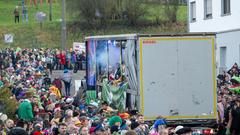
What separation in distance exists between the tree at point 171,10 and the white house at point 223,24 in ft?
64.3

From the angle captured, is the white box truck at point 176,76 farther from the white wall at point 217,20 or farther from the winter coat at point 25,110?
the white wall at point 217,20

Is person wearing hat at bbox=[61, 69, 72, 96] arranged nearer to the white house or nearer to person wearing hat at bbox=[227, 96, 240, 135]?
the white house

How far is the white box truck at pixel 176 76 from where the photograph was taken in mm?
20531

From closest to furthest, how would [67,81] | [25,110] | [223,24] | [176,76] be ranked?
[25,110]
[176,76]
[67,81]
[223,24]

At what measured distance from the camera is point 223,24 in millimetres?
39875

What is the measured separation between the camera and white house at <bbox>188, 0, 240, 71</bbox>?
123 ft

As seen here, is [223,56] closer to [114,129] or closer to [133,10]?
[114,129]

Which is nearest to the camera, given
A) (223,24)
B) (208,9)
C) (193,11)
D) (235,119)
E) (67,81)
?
(235,119)

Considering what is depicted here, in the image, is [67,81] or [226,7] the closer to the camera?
[67,81]

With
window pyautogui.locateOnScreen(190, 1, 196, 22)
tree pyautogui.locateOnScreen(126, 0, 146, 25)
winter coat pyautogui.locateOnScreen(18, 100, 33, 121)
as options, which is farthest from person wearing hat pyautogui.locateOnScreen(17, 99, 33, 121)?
tree pyautogui.locateOnScreen(126, 0, 146, 25)

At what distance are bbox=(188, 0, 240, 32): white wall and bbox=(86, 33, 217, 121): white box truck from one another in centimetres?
1719

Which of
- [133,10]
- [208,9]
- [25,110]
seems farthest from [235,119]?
[133,10]

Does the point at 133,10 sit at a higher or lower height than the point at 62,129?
higher

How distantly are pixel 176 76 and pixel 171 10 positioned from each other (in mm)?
46003
